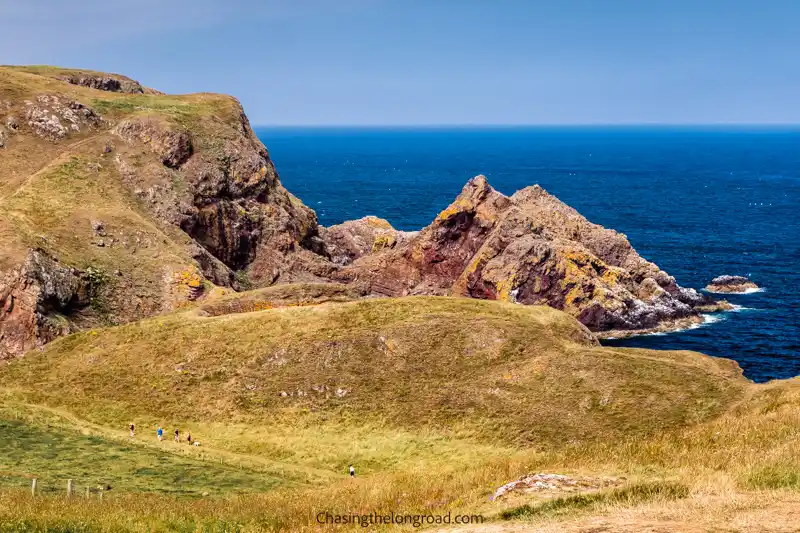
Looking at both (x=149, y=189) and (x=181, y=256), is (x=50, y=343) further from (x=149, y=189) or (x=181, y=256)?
(x=149, y=189)

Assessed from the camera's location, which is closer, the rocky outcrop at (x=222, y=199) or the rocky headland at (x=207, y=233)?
the rocky headland at (x=207, y=233)

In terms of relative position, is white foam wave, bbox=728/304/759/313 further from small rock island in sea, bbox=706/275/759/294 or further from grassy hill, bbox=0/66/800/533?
grassy hill, bbox=0/66/800/533

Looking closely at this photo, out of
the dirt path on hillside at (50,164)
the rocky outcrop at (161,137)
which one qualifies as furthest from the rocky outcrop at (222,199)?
the dirt path on hillside at (50,164)

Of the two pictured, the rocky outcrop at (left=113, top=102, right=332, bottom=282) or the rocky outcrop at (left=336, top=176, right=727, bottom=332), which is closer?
the rocky outcrop at (left=336, top=176, right=727, bottom=332)

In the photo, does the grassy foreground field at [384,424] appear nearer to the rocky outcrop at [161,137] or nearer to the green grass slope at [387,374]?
the green grass slope at [387,374]

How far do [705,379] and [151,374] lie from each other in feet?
140

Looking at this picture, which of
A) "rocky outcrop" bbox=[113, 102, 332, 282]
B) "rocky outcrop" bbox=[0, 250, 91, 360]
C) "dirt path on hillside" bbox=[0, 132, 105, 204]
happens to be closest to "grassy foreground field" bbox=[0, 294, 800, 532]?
"rocky outcrop" bbox=[0, 250, 91, 360]

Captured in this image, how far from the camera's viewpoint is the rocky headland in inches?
3435

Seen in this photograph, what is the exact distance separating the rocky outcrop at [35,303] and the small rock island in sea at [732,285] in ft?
304

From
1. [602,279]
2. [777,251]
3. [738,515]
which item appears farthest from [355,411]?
[777,251]

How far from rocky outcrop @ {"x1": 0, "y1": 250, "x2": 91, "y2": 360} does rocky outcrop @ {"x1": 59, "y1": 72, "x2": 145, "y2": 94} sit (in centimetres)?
6931

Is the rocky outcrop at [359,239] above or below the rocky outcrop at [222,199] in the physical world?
below

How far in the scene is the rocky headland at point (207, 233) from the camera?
8725 centimetres

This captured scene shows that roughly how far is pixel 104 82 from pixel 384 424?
11275cm
